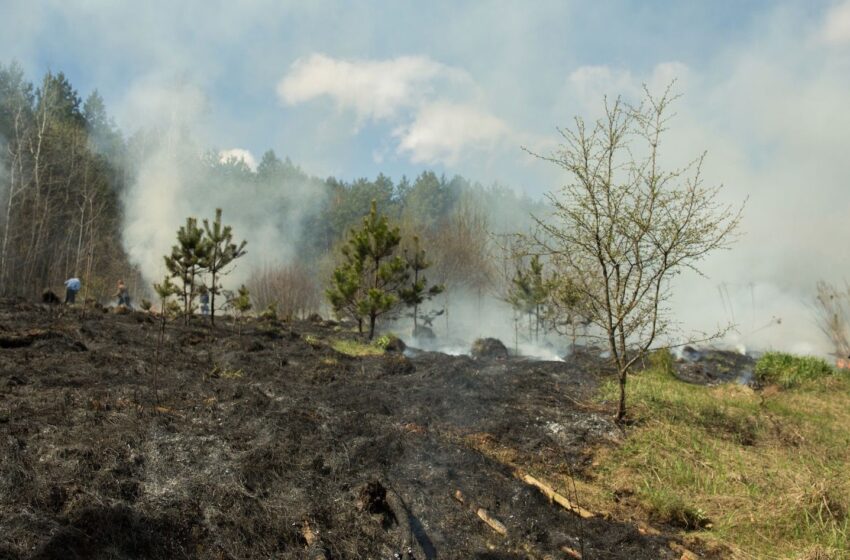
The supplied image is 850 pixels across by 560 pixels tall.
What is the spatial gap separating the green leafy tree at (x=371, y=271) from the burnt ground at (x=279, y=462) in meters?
6.40

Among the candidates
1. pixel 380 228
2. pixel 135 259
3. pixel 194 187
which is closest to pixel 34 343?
pixel 380 228

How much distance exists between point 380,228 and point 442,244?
13.7m

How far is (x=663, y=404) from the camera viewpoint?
855 centimetres

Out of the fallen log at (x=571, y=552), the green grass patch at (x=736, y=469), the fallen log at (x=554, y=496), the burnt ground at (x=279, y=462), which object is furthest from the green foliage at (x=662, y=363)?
the fallen log at (x=571, y=552)

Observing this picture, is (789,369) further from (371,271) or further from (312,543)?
(312,543)

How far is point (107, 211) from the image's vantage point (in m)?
33.2

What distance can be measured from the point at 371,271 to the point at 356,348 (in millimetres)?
3824

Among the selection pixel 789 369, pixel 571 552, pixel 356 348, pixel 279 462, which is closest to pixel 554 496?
pixel 571 552

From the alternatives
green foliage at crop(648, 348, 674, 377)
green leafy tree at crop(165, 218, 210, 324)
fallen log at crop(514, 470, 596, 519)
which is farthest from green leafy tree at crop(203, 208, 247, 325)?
fallen log at crop(514, 470, 596, 519)

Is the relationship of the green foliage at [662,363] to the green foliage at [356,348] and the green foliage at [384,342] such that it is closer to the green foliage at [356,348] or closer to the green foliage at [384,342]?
the green foliage at [356,348]

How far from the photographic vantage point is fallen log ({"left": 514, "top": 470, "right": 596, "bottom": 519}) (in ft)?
17.5

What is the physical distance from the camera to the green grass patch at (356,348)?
14.0m

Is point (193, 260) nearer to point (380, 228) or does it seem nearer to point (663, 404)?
point (380, 228)

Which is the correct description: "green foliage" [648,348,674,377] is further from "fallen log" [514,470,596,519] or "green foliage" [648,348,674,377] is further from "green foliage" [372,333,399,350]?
"fallen log" [514,470,596,519]
